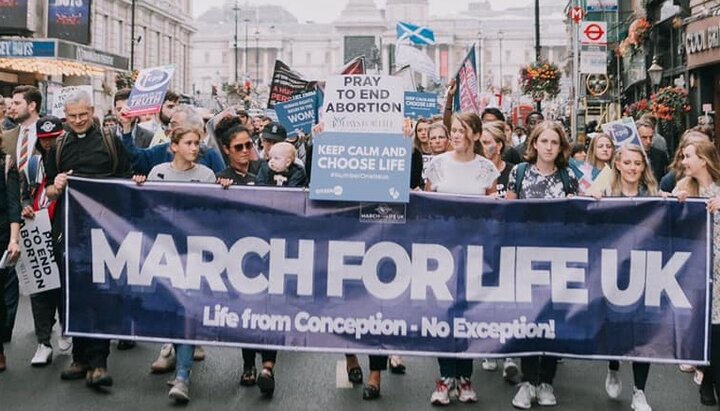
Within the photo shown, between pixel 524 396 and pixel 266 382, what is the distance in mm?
1733

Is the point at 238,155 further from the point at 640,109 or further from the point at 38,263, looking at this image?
the point at 640,109

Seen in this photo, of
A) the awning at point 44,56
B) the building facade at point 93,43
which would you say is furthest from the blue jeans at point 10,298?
the awning at point 44,56

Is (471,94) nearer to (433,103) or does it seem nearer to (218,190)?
(433,103)

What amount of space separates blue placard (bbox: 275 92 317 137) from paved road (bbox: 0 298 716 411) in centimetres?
450

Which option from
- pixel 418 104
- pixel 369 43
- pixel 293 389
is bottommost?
pixel 293 389

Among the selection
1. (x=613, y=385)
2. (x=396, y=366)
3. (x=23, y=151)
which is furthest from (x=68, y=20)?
(x=613, y=385)

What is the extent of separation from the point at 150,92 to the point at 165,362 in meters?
2.59

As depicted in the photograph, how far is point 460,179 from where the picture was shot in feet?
21.2

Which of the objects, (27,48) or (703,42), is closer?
(703,42)

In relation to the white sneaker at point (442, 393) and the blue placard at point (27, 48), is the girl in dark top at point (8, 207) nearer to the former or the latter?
the white sneaker at point (442, 393)

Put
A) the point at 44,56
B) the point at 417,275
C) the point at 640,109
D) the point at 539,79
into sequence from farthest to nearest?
1. the point at 44,56
2. the point at 539,79
3. the point at 640,109
4. the point at 417,275

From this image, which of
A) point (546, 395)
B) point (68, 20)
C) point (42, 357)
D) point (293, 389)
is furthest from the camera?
point (68, 20)

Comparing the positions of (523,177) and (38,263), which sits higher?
(523,177)

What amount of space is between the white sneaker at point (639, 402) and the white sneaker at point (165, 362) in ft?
11.2
